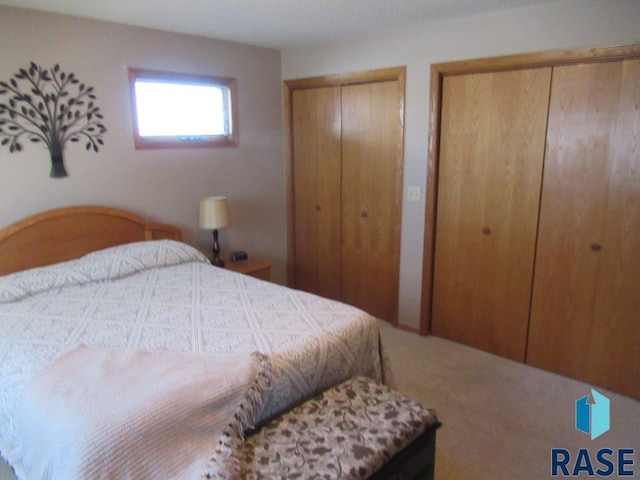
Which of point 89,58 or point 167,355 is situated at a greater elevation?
point 89,58

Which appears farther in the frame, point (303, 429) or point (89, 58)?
point (89, 58)

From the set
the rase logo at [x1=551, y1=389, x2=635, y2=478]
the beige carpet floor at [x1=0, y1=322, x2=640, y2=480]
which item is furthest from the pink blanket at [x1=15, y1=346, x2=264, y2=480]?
the rase logo at [x1=551, y1=389, x2=635, y2=478]

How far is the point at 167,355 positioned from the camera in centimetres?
172

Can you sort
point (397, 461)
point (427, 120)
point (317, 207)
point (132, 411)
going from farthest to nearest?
point (317, 207) → point (427, 120) → point (397, 461) → point (132, 411)

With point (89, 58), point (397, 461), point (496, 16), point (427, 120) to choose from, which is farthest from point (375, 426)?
point (89, 58)

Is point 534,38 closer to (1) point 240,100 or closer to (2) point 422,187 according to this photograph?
(2) point 422,187

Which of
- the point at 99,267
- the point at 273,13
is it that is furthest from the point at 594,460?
the point at 273,13

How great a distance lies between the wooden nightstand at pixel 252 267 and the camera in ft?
11.2

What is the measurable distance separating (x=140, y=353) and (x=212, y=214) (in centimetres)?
169

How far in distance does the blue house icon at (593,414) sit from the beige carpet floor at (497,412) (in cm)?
3

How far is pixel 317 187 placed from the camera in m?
3.92

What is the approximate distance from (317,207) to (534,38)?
2040mm

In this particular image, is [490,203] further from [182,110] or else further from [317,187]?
[182,110]

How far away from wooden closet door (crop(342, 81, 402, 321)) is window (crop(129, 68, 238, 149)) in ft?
3.15
